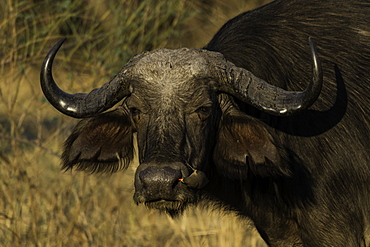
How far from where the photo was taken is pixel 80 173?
284 inches

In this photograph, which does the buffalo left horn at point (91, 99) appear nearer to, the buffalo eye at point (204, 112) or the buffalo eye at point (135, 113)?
the buffalo eye at point (135, 113)

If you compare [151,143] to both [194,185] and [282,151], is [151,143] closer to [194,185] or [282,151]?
[194,185]

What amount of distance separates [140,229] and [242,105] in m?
2.76

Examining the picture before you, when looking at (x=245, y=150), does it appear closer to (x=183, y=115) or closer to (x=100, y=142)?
(x=183, y=115)

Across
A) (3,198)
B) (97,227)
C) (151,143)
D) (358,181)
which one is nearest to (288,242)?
(358,181)

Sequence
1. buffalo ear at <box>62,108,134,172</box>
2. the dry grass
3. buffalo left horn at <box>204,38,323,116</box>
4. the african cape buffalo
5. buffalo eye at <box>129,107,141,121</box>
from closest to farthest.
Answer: buffalo left horn at <box>204,38,323,116</box>, the african cape buffalo, buffalo eye at <box>129,107,141,121</box>, buffalo ear at <box>62,108,134,172</box>, the dry grass

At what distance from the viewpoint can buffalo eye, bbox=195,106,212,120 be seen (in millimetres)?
4400

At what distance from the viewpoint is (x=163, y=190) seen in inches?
156

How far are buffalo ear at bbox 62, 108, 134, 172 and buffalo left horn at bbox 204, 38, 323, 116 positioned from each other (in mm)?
714

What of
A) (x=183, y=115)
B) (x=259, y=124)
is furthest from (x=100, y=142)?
(x=259, y=124)

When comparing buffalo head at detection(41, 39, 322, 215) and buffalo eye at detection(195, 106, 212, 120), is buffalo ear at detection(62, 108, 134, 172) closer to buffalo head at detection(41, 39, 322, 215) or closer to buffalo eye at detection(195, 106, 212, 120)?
buffalo head at detection(41, 39, 322, 215)

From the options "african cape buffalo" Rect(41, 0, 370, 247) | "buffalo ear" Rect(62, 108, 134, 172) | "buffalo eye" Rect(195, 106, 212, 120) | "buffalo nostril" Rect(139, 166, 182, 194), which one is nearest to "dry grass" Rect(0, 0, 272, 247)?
"african cape buffalo" Rect(41, 0, 370, 247)

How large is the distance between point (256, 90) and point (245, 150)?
438 mm

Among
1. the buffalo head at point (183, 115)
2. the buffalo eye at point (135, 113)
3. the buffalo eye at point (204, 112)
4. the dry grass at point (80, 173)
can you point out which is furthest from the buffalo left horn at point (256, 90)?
the dry grass at point (80, 173)
